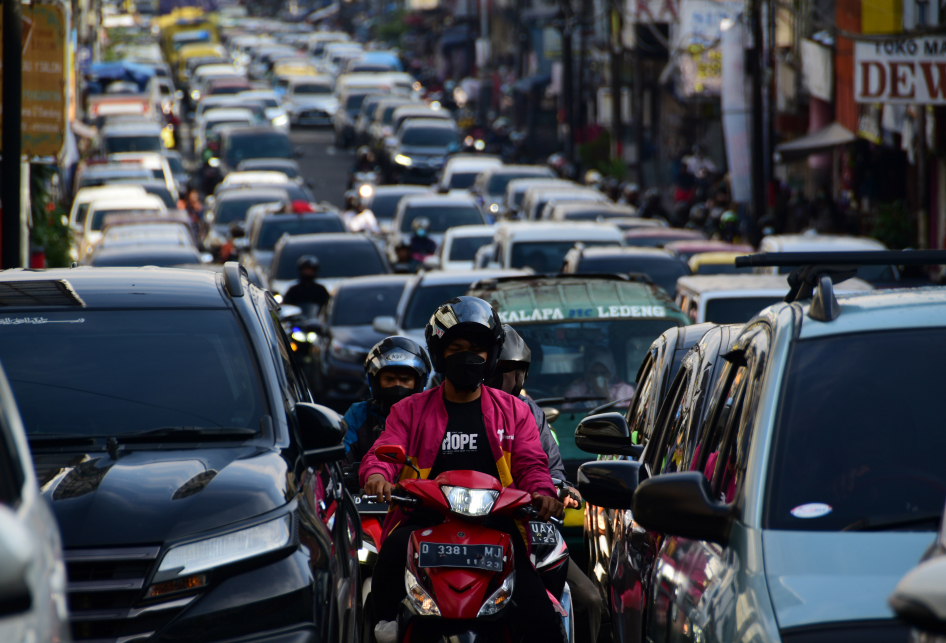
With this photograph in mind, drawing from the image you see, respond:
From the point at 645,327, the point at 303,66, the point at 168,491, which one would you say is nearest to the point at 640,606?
the point at 168,491

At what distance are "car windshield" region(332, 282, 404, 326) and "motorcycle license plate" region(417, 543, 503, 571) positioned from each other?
11407 mm

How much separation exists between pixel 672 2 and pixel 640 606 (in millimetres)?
34967

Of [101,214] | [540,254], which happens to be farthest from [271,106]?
[540,254]

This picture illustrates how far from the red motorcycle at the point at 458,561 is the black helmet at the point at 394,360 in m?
2.13

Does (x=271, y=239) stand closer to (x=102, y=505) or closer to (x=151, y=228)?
(x=151, y=228)

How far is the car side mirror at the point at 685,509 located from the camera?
12.7ft

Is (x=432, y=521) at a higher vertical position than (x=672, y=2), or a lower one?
lower

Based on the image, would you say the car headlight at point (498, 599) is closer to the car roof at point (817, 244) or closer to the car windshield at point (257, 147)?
the car roof at point (817, 244)

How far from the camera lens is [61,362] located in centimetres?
567

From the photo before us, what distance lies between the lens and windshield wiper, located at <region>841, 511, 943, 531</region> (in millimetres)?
3830

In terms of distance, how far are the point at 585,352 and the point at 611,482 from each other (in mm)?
5507

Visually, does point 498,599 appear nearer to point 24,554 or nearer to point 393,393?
point 393,393

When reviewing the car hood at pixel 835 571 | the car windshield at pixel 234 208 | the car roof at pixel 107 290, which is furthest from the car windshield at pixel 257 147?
the car hood at pixel 835 571

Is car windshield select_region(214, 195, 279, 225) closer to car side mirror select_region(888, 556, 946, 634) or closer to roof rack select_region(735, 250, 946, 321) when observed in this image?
roof rack select_region(735, 250, 946, 321)
